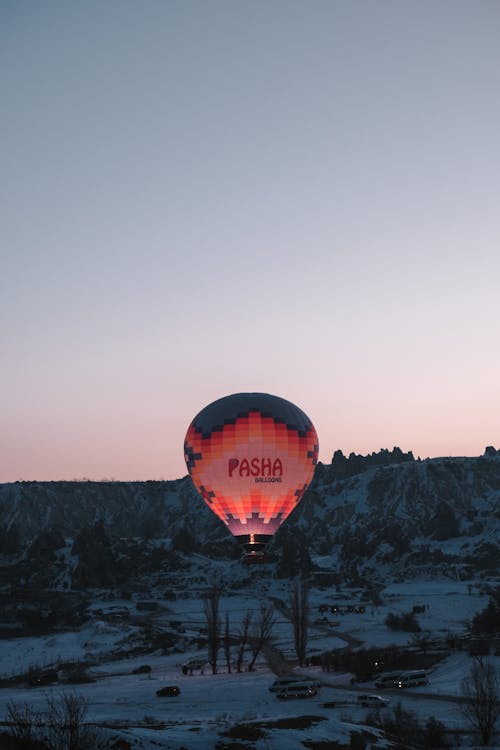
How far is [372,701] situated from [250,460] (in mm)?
16915

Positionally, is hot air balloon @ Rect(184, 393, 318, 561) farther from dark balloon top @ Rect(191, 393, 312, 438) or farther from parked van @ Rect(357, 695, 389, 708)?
parked van @ Rect(357, 695, 389, 708)

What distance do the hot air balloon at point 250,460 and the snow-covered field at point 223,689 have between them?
10.9 meters

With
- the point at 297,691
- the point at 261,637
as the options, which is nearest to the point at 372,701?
the point at 297,691

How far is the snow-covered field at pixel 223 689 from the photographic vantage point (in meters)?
41.7

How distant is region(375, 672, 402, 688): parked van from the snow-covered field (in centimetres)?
118

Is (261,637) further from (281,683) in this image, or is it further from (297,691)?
(297,691)

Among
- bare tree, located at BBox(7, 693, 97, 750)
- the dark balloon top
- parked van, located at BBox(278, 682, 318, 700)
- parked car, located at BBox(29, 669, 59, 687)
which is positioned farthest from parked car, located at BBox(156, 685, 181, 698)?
bare tree, located at BBox(7, 693, 97, 750)

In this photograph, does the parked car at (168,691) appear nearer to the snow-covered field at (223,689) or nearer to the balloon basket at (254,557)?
the snow-covered field at (223,689)

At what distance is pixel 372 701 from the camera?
5291 cm

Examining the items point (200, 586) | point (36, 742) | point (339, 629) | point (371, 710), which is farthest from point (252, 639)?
point (200, 586)

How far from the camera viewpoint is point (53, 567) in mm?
188375

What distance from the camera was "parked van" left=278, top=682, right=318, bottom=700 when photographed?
57156mm

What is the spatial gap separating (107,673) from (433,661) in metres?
29.3

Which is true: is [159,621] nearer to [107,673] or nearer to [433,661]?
[107,673]
